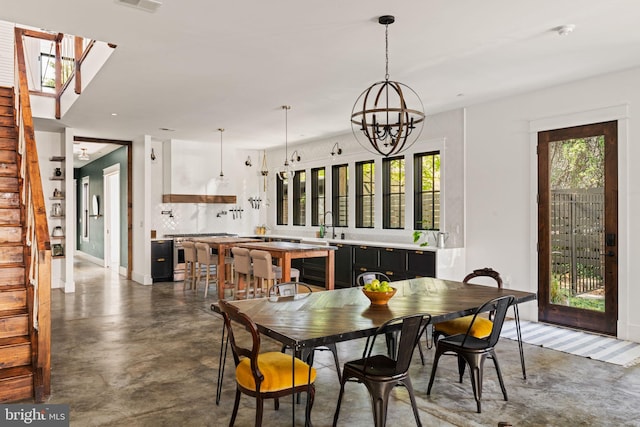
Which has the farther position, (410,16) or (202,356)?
(202,356)

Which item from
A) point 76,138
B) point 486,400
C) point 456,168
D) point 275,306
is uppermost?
point 76,138

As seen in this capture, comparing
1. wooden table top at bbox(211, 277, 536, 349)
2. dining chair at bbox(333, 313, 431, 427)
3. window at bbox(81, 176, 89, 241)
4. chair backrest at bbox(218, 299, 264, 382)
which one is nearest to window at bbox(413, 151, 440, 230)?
wooden table top at bbox(211, 277, 536, 349)

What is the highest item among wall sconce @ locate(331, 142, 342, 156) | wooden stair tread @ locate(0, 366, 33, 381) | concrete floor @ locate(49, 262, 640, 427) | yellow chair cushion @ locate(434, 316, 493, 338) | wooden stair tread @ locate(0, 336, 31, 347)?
wall sconce @ locate(331, 142, 342, 156)

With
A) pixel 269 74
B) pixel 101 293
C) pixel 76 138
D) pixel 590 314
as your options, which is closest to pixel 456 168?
pixel 590 314

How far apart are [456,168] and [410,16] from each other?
11.6ft

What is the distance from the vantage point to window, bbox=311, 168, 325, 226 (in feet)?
31.7

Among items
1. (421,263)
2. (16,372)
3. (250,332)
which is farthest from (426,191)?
(16,372)

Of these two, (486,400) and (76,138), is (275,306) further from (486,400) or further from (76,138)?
(76,138)

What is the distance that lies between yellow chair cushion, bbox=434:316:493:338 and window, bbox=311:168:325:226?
581 cm

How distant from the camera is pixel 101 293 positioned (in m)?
8.11

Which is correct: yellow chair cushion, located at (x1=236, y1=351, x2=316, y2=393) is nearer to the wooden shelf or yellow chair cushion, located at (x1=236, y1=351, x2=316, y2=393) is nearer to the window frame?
the window frame

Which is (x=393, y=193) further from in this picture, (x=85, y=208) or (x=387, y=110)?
(x=85, y=208)

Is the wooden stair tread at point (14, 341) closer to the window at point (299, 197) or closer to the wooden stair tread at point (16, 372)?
the wooden stair tread at point (16, 372)

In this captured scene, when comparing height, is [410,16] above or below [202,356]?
above
